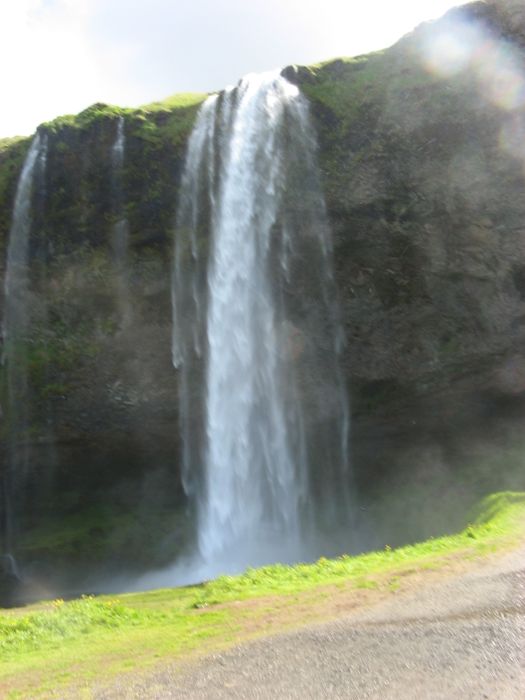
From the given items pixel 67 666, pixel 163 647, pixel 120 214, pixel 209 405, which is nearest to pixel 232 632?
pixel 163 647

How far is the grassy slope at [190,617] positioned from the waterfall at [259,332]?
6616 mm

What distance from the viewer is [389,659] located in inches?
260

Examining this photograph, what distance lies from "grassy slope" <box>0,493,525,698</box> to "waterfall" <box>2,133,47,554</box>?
11.2 metres

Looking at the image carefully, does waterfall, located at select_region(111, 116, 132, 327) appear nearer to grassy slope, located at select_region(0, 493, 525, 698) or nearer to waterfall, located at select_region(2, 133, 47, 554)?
waterfall, located at select_region(2, 133, 47, 554)

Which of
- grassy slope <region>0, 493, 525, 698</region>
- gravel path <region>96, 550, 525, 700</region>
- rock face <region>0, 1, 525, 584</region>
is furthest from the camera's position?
rock face <region>0, 1, 525, 584</region>

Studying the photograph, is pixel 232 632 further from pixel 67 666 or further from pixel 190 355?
pixel 190 355

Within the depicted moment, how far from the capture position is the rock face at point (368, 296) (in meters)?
20.1

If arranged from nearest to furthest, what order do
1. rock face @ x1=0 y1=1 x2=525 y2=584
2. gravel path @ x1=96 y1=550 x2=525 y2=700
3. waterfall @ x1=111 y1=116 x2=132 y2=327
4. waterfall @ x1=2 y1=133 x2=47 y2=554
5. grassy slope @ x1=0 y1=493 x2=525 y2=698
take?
gravel path @ x1=96 y1=550 x2=525 y2=700 → grassy slope @ x1=0 y1=493 x2=525 y2=698 → rock face @ x1=0 y1=1 x2=525 y2=584 → waterfall @ x1=111 y1=116 x2=132 y2=327 → waterfall @ x1=2 y1=133 x2=47 y2=554

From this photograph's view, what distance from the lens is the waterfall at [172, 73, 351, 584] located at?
2012 cm

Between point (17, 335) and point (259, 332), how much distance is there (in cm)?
836

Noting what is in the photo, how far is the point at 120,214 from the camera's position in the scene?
22.9 m

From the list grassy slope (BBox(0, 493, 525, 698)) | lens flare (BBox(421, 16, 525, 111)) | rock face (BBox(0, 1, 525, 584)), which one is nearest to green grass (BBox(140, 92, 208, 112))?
rock face (BBox(0, 1, 525, 584))

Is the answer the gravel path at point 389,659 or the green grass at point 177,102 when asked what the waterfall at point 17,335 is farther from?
the gravel path at point 389,659

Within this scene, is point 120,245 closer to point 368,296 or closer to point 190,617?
point 368,296
